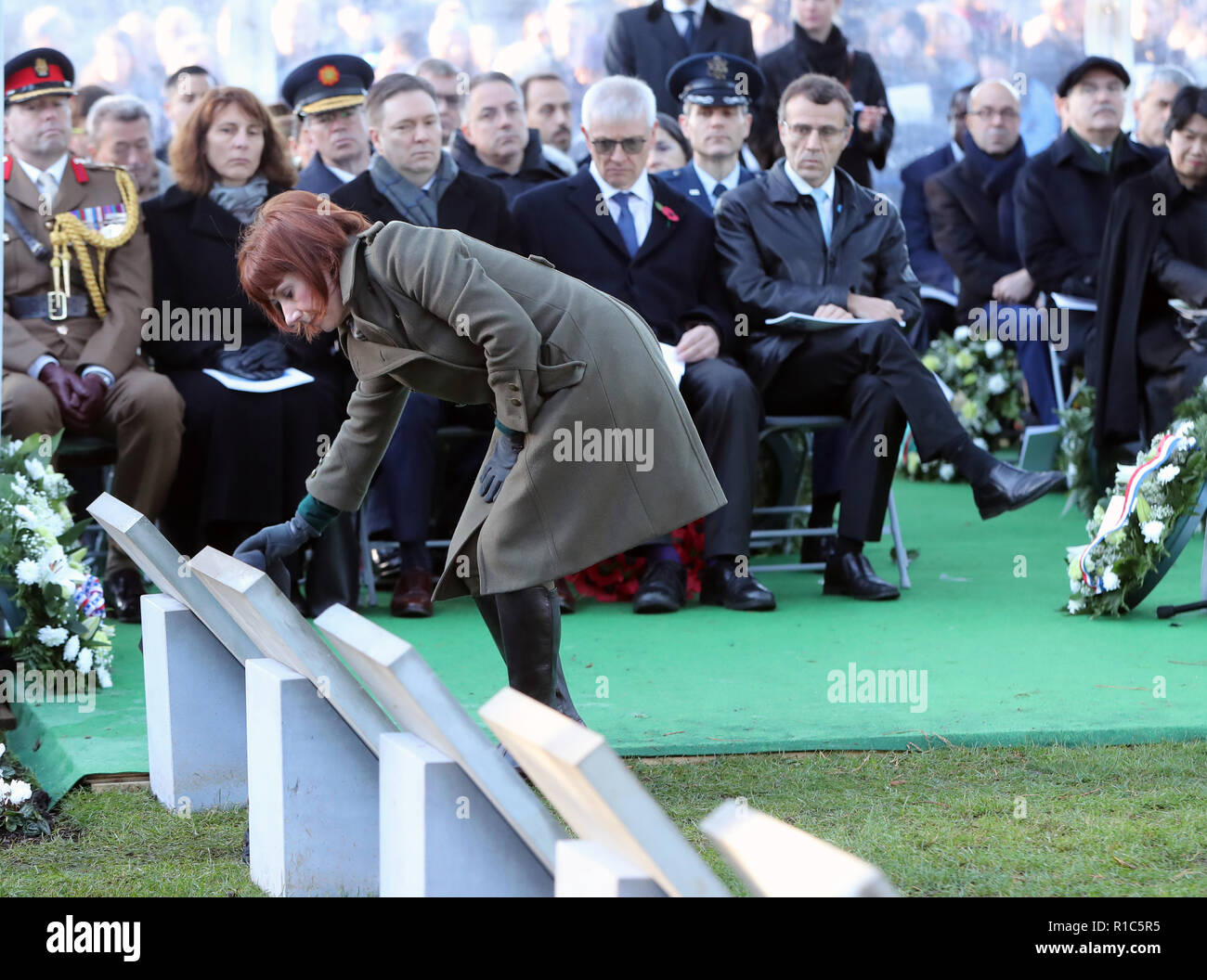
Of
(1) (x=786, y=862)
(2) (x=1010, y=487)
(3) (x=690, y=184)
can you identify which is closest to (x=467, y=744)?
(1) (x=786, y=862)

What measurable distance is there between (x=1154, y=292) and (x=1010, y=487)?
6.16 feet

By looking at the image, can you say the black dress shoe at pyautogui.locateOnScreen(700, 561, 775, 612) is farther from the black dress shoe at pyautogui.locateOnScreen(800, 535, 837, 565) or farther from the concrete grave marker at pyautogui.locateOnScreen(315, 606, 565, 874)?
the concrete grave marker at pyautogui.locateOnScreen(315, 606, 565, 874)

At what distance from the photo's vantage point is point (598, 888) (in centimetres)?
209

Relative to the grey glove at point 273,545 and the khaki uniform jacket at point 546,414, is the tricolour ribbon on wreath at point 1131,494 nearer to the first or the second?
the khaki uniform jacket at point 546,414

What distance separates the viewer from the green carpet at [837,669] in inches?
171

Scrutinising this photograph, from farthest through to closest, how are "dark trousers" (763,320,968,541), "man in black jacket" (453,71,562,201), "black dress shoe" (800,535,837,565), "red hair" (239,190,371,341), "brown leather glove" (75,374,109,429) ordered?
"man in black jacket" (453,71,562,201), "black dress shoe" (800,535,837,565), "dark trousers" (763,320,968,541), "brown leather glove" (75,374,109,429), "red hair" (239,190,371,341)

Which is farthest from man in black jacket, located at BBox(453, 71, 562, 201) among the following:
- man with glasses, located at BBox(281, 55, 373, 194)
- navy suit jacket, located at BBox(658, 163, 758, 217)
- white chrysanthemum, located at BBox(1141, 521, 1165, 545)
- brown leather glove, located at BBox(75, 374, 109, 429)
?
white chrysanthemum, located at BBox(1141, 521, 1165, 545)

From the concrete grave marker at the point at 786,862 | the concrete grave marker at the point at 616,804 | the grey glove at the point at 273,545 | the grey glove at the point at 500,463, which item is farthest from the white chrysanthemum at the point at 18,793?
the concrete grave marker at the point at 786,862

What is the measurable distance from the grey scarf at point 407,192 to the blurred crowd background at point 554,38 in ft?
12.6

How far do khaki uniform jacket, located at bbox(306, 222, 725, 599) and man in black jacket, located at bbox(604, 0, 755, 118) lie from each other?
216 inches

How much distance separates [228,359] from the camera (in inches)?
247

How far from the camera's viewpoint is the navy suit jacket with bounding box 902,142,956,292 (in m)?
10.3
